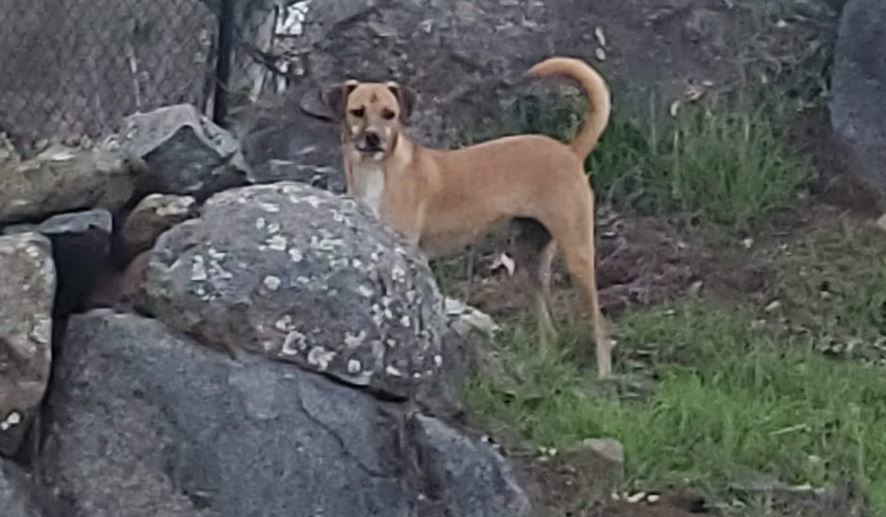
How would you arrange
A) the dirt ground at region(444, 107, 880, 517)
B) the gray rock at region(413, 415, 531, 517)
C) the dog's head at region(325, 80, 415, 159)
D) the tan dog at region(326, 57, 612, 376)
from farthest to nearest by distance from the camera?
the dirt ground at region(444, 107, 880, 517), the tan dog at region(326, 57, 612, 376), the dog's head at region(325, 80, 415, 159), the gray rock at region(413, 415, 531, 517)

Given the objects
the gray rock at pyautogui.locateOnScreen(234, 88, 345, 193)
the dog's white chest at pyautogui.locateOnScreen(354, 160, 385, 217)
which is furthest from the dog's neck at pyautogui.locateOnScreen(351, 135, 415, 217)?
the gray rock at pyautogui.locateOnScreen(234, 88, 345, 193)

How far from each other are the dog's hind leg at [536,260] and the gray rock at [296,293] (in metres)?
2.18

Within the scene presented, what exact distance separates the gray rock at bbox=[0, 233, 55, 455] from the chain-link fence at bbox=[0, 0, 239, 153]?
340cm

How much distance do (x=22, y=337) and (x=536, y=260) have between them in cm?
290

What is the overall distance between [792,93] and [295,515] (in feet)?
15.1

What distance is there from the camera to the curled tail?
716cm

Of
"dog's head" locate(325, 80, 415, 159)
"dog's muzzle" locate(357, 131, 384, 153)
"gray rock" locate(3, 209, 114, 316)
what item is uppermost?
"gray rock" locate(3, 209, 114, 316)

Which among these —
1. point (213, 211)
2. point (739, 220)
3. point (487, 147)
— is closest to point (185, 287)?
point (213, 211)

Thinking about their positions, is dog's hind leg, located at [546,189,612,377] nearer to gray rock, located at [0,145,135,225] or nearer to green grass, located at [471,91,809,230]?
green grass, located at [471,91,809,230]

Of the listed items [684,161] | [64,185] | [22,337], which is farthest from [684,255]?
[22,337]

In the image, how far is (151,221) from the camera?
212 inches

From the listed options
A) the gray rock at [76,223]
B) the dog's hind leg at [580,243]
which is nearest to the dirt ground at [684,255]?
the dog's hind leg at [580,243]

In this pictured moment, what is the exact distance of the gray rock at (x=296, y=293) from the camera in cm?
503

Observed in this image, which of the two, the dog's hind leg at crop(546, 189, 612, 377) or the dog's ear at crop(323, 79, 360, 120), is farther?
the dog's hind leg at crop(546, 189, 612, 377)
